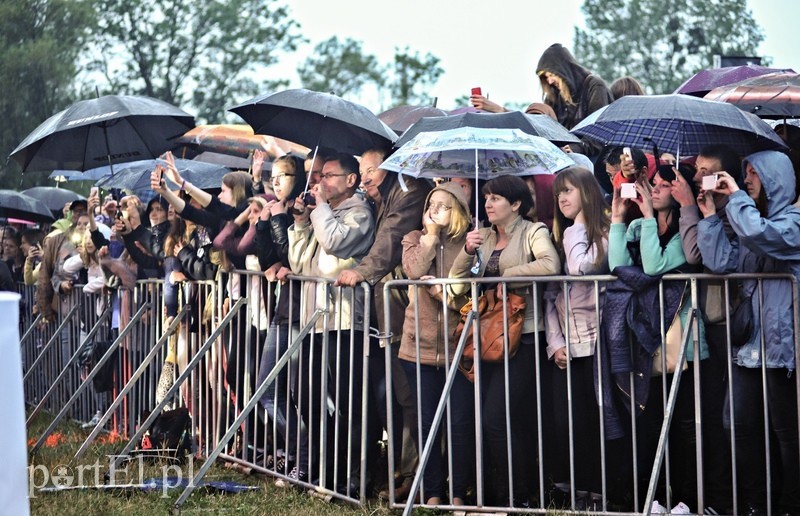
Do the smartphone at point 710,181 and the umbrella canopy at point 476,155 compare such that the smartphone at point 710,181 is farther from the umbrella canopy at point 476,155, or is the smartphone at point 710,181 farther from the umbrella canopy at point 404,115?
the umbrella canopy at point 404,115

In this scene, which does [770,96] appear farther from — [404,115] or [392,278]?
[404,115]

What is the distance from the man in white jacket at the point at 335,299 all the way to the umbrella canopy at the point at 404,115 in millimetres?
2114

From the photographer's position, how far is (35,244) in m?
16.2

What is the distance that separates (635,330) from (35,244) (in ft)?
36.8

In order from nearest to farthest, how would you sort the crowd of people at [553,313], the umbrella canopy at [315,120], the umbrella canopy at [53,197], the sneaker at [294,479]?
the crowd of people at [553,313] → the sneaker at [294,479] → the umbrella canopy at [315,120] → the umbrella canopy at [53,197]

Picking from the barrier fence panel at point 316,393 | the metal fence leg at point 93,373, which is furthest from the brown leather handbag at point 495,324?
the metal fence leg at point 93,373

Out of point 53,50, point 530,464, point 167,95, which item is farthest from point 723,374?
point 167,95

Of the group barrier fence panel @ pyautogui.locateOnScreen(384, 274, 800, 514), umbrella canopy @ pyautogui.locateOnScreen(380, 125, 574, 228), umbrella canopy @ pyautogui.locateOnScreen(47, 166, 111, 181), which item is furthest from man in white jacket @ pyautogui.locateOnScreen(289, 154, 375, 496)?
umbrella canopy @ pyautogui.locateOnScreen(47, 166, 111, 181)

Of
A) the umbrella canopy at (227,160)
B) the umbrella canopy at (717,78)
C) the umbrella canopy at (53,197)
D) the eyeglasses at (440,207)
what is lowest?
the eyeglasses at (440,207)

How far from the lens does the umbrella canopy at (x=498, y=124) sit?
7.31 m

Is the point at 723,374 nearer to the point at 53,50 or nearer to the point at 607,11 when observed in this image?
the point at 53,50

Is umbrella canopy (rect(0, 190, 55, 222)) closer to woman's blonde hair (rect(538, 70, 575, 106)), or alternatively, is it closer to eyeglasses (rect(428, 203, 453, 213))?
woman's blonde hair (rect(538, 70, 575, 106))

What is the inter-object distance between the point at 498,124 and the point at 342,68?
6461 cm

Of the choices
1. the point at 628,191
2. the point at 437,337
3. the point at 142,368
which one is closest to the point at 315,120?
the point at 437,337
